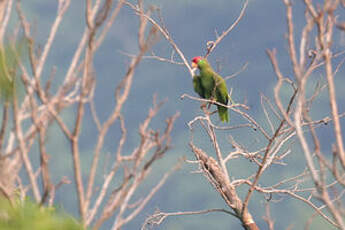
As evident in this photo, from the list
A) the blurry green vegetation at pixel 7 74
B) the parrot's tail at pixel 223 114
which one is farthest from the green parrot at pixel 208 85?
the blurry green vegetation at pixel 7 74

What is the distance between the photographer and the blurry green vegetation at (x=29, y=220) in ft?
6.70

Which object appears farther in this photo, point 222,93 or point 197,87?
point 197,87

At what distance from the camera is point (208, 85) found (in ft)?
24.5

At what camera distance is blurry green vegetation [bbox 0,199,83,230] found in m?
2.04

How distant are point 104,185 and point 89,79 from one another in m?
0.54

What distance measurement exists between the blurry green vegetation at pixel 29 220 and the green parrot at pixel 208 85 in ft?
17.3

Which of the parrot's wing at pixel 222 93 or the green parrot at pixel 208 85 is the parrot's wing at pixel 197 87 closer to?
the green parrot at pixel 208 85

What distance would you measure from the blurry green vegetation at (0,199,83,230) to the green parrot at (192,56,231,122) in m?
5.26

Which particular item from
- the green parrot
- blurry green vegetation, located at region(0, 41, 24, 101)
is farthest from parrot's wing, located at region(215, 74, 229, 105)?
blurry green vegetation, located at region(0, 41, 24, 101)

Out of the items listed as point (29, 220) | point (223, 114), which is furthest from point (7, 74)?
point (223, 114)

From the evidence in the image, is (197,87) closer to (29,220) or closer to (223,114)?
(223,114)

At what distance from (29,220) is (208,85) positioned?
18.3 feet

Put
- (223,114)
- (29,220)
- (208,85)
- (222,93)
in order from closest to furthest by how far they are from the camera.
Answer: (29,220)
(223,114)
(222,93)
(208,85)

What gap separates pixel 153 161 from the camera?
2.47 m
